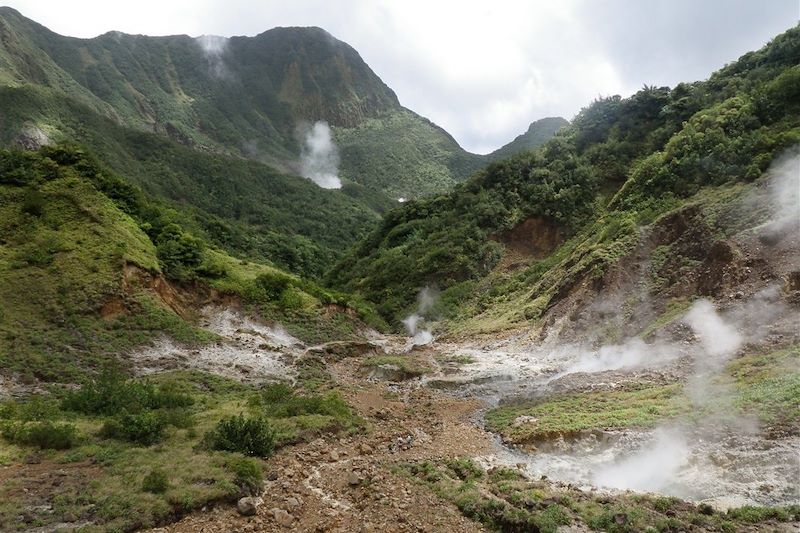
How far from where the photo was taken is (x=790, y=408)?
40.1 feet

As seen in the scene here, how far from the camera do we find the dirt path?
9672 millimetres

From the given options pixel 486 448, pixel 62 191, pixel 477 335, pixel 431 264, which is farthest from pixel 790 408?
pixel 431 264

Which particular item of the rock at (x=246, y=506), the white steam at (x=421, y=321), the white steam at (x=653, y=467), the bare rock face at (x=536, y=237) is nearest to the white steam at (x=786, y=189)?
the white steam at (x=653, y=467)

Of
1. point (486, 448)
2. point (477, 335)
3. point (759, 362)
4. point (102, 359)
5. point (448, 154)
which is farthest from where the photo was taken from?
point (448, 154)

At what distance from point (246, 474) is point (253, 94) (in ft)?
560

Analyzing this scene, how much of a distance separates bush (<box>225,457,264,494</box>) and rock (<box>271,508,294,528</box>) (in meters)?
0.90

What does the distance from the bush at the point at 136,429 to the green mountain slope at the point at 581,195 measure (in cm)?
2426

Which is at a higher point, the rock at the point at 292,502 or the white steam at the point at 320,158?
the white steam at the point at 320,158

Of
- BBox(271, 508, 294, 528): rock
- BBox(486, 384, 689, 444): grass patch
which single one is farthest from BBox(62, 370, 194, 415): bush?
BBox(486, 384, 689, 444): grass patch

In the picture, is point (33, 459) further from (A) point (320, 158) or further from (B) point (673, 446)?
(A) point (320, 158)

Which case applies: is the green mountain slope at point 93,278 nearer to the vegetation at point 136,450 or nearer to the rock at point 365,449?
the vegetation at point 136,450

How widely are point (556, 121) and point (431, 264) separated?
127 metres

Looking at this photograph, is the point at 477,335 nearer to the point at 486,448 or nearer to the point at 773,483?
the point at 486,448

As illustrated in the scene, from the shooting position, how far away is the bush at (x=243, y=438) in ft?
40.1
